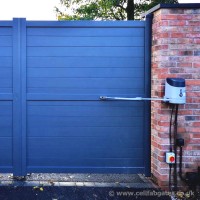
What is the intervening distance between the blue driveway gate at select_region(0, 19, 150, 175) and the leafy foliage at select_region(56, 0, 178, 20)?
843cm

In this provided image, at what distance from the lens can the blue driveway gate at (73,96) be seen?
464 cm

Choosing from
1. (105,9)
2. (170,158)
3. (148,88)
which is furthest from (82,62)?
(105,9)

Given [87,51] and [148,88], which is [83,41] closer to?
[87,51]

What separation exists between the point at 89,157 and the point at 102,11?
999 centimetres

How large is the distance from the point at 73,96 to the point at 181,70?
1.44m

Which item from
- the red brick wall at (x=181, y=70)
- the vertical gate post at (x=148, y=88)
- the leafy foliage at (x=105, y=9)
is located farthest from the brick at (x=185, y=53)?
the leafy foliage at (x=105, y=9)

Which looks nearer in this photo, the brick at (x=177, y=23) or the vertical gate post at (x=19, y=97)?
the brick at (x=177, y=23)

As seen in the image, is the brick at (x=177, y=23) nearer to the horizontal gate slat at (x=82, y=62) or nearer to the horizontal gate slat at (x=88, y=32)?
the horizontal gate slat at (x=88, y=32)

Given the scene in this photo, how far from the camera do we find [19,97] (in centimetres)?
464

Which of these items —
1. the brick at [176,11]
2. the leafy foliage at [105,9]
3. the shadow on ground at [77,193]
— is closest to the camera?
the shadow on ground at [77,193]

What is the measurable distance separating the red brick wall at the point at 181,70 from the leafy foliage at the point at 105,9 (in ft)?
28.8

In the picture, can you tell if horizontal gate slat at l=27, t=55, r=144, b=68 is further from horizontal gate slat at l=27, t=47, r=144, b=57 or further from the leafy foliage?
the leafy foliage

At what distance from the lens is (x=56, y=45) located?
4.67 metres

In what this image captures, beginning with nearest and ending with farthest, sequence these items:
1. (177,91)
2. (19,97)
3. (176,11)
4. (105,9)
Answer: (177,91) → (176,11) → (19,97) → (105,9)
